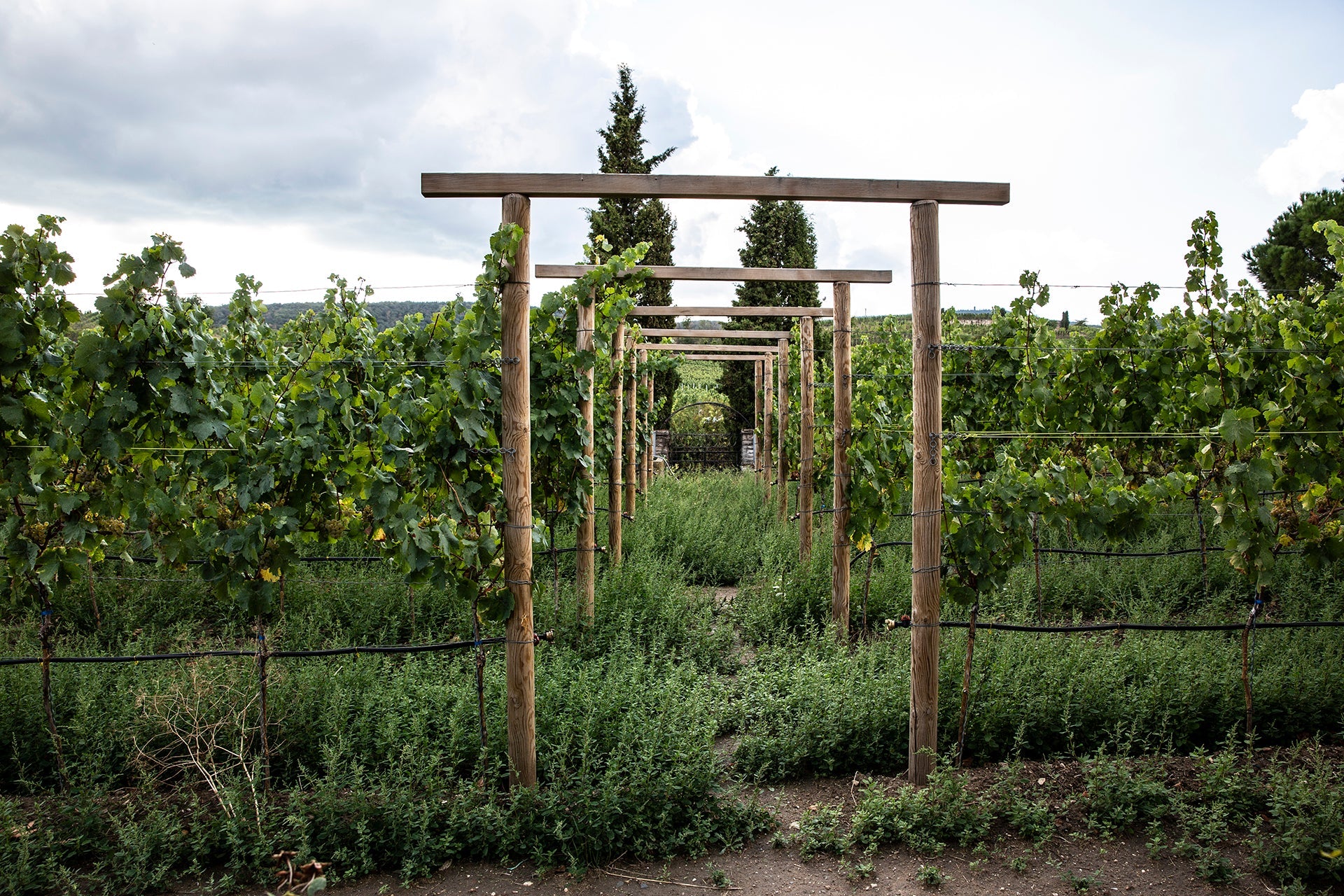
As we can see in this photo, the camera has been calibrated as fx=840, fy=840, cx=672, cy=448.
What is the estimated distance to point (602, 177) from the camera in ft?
11.8

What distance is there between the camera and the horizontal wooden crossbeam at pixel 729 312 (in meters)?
8.13

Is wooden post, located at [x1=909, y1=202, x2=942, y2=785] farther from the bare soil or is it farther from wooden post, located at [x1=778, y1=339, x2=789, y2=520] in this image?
wooden post, located at [x1=778, y1=339, x2=789, y2=520]

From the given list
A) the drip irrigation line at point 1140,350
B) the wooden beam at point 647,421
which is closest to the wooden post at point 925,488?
the drip irrigation line at point 1140,350

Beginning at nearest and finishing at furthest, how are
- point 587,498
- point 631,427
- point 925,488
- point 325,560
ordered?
1. point 925,488
2. point 587,498
3. point 325,560
4. point 631,427

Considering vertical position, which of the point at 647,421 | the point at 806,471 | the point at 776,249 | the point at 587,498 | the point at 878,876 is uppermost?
the point at 776,249

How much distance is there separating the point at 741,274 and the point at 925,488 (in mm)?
3370

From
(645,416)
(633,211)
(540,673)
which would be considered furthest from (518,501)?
(633,211)

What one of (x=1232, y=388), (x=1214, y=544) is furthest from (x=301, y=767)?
(x=1214, y=544)

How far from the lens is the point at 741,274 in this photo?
22.1 feet

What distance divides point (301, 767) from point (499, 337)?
198cm

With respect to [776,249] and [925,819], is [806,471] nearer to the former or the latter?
[925,819]

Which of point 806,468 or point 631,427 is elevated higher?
point 631,427

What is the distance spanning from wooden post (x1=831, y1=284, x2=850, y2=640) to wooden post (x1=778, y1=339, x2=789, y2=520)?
3.13 m

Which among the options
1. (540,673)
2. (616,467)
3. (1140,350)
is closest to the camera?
(540,673)
